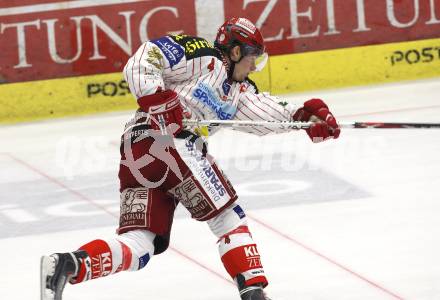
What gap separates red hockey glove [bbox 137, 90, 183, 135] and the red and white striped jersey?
0.11 ft

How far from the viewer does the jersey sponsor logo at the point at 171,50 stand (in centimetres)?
452

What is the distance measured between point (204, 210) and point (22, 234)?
6.34 ft

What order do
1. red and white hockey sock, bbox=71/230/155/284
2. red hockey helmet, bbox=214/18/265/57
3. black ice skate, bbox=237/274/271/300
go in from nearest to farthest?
red and white hockey sock, bbox=71/230/155/284
black ice skate, bbox=237/274/271/300
red hockey helmet, bbox=214/18/265/57

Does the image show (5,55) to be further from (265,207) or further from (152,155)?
(152,155)

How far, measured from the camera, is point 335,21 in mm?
9953

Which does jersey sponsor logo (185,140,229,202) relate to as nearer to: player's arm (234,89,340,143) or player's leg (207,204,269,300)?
player's leg (207,204,269,300)

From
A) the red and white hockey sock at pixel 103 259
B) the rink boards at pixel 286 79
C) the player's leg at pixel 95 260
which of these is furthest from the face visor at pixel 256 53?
the rink boards at pixel 286 79

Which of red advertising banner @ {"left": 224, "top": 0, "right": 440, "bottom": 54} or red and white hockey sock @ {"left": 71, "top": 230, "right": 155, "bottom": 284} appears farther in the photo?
red advertising banner @ {"left": 224, "top": 0, "right": 440, "bottom": 54}

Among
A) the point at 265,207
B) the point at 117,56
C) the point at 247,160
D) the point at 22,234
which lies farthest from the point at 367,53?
the point at 22,234

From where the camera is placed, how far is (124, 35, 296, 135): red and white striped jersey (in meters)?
4.47

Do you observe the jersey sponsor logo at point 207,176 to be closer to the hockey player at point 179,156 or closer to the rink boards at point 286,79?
the hockey player at point 179,156

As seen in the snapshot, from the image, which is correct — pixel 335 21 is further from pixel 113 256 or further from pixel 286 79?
pixel 113 256

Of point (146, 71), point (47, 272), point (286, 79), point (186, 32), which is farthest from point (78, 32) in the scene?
point (47, 272)

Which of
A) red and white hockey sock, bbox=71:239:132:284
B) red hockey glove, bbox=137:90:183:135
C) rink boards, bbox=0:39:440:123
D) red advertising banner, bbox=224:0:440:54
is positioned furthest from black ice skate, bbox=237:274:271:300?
red advertising banner, bbox=224:0:440:54
